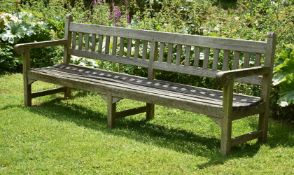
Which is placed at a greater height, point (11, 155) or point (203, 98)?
point (203, 98)

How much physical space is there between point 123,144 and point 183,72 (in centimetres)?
130

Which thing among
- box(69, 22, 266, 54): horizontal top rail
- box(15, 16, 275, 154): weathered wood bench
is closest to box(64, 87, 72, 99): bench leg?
box(15, 16, 275, 154): weathered wood bench

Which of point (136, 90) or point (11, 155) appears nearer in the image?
point (11, 155)

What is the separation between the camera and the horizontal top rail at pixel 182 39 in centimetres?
590

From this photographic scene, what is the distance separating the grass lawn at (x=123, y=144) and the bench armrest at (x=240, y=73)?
2.66 ft

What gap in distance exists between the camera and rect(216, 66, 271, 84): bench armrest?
531 cm

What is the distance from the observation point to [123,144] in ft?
19.1

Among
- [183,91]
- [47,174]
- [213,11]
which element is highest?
[213,11]

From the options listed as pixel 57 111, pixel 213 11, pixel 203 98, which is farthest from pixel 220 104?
pixel 213 11

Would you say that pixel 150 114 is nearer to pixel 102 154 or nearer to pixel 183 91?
pixel 183 91

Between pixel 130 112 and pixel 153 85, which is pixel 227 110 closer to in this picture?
pixel 153 85

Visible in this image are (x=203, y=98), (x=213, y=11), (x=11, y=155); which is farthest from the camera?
(x=213, y=11)

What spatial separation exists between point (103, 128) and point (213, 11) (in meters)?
4.01

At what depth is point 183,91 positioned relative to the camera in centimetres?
635
